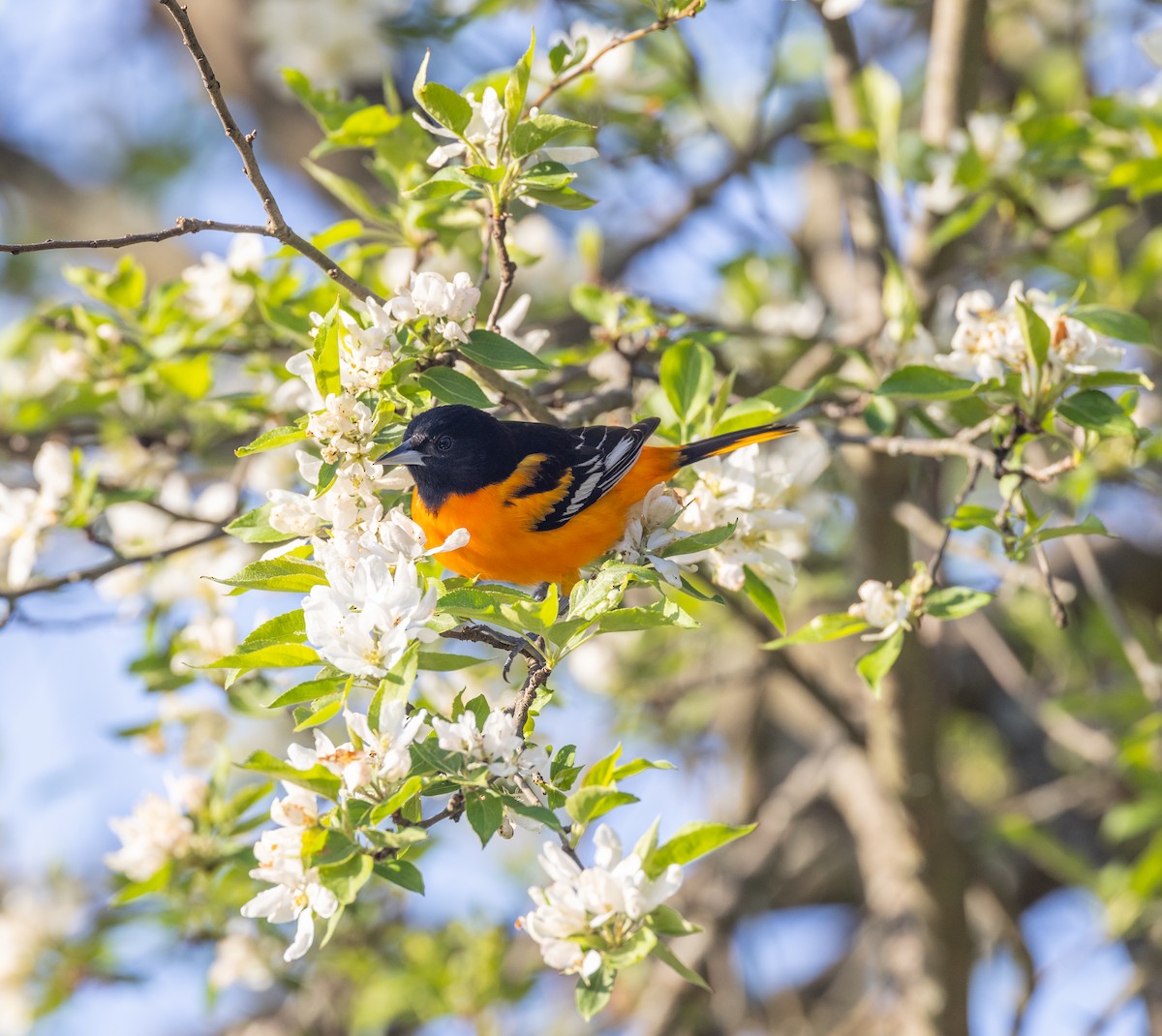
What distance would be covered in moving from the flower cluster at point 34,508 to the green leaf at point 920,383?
2.06 m

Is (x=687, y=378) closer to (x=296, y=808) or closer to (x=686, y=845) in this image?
(x=686, y=845)

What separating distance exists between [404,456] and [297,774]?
782 mm

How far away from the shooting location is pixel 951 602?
8.25 ft

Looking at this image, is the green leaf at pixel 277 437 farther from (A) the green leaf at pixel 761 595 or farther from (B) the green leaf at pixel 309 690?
(A) the green leaf at pixel 761 595

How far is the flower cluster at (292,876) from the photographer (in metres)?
1.82

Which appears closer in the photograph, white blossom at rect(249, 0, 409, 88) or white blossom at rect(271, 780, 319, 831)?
white blossom at rect(271, 780, 319, 831)

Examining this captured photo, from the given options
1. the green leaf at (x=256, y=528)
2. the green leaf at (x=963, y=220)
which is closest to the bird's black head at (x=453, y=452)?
the green leaf at (x=256, y=528)

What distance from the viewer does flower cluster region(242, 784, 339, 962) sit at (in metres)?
1.82

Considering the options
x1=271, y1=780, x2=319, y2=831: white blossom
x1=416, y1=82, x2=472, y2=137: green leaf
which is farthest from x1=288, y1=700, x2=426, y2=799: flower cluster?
x1=416, y1=82, x2=472, y2=137: green leaf

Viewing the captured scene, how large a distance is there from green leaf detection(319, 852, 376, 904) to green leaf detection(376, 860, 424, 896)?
2cm

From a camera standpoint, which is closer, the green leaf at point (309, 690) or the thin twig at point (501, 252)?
the green leaf at point (309, 690)

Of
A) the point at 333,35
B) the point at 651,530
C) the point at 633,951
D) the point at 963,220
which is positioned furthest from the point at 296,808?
the point at 333,35

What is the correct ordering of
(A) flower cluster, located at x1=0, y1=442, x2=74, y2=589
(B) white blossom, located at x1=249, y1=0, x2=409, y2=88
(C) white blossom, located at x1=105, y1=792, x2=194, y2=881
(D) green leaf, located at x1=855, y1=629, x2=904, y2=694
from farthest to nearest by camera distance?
(B) white blossom, located at x1=249, y1=0, x2=409, y2=88, (A) flower cluster, located at x1=0, y1=442, x2=74, y2=589, (C) white blossom, located at x1=105, y1=792, x2=194, y2=881, (D) green leaf, located at x1=855, y1=629, x2=904, y2=694

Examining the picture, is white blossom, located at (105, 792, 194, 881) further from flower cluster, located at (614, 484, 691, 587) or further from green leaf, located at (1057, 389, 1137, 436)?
green leaf, located at (1057, 389, 1137, 436)
